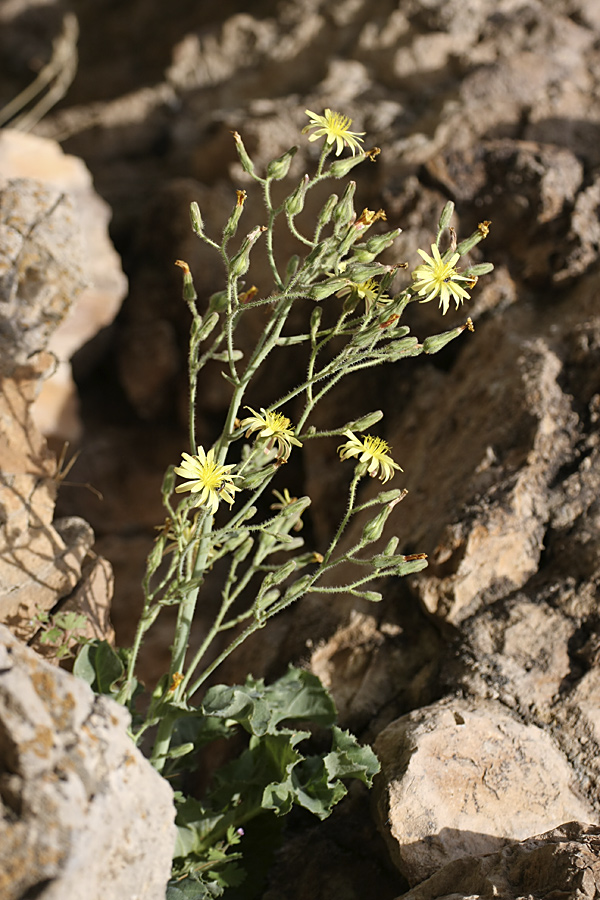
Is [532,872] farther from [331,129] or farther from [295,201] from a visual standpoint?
[331,129]

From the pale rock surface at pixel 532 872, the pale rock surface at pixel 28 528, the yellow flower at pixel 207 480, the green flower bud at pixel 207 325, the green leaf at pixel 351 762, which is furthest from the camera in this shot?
the pale rock surface at pixel 28 528

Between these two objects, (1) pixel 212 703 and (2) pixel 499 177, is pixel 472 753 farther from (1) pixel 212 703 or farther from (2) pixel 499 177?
(2) pixel 499 177

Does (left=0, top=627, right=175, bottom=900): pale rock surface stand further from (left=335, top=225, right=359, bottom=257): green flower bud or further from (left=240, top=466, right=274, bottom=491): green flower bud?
(left=335, top=225, right=359, bottom=257): green flower bud

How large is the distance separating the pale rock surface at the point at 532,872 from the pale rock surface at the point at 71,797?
2.24 feet

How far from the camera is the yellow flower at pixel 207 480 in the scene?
1.75 metres

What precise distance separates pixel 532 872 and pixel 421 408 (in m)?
1.92

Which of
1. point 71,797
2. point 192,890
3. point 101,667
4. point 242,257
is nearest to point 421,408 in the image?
point 242,257

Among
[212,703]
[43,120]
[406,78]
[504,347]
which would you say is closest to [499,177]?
[504,347]

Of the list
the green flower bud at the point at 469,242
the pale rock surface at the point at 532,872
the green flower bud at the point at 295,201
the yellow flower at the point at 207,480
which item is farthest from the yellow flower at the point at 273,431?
the pale rock surface at the point at 532,872

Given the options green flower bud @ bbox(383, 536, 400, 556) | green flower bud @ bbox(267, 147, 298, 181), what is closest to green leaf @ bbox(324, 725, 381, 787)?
green flower bud @ bbox(383, 536, 400, 556)

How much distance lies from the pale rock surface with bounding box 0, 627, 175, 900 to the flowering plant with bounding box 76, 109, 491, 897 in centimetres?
42

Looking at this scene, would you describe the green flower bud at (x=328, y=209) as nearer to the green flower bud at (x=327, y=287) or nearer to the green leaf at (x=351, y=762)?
the green flower bud at (x=327, y=287)

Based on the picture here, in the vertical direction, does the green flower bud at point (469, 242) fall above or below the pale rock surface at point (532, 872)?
above

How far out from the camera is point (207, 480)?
179cm
